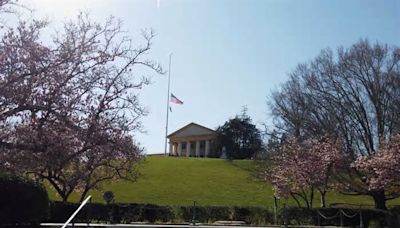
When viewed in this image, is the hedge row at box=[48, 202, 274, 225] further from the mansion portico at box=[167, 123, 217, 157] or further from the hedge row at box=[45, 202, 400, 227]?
the mansion portico at box=[167, 123, 217, 157]

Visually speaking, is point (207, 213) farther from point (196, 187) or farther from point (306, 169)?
point (196, 187)

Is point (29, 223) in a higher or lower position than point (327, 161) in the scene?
lower

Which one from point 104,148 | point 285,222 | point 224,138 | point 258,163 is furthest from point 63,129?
point 224,138

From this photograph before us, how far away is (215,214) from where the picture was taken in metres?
32.1

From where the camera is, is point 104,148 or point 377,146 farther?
point 377,146

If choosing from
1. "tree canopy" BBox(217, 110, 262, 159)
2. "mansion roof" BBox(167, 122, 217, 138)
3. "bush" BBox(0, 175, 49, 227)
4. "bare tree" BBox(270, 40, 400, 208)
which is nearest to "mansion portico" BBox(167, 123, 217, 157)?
"mansion roof" BBox(167, 122, 217, 138)

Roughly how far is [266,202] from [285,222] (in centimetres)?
1905

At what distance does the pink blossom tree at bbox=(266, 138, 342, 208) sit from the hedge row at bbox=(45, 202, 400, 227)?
6.50m

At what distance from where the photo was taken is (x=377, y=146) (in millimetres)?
42781

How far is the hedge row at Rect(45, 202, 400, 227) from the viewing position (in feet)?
91.4

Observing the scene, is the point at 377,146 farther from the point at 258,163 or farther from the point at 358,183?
the point at 258,163

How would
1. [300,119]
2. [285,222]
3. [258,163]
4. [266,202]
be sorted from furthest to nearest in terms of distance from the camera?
[258,163], [266,202], [300,119], [285,222]

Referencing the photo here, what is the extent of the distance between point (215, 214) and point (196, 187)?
24554 mm

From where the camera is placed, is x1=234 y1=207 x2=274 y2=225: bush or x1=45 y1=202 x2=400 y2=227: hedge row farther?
x1=234 y1=207 x2=274 y2=225: bush
